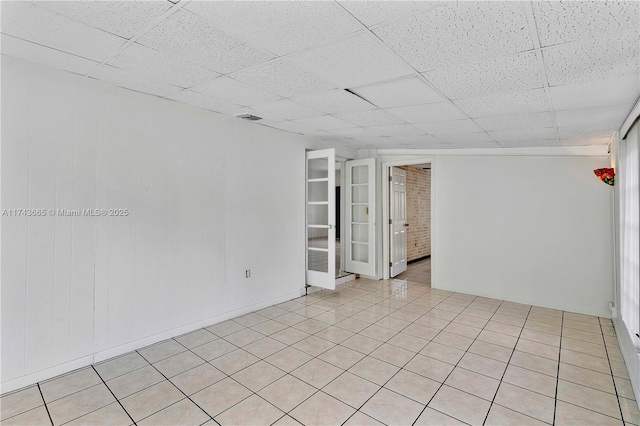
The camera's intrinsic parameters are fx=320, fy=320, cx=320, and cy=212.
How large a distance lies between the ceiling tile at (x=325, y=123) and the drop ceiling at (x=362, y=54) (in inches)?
11.7

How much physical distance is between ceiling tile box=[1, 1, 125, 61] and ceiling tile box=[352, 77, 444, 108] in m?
1.86

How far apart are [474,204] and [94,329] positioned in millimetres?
5203

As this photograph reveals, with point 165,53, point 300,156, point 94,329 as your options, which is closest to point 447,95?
point 165,53

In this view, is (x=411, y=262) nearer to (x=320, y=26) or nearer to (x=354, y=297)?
(x=354, y=297)

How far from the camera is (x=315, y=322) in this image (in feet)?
12.7

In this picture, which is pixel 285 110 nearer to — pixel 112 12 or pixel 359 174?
pixel 112 12

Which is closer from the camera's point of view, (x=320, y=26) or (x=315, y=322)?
(x=320, y=26)

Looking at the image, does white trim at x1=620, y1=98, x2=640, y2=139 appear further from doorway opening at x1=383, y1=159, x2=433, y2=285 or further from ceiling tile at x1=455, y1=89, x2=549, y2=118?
doorway opening at x1=383, y1=159, x2=433, y2=285

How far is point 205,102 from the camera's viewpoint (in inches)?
129

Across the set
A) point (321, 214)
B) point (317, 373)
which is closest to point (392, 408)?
point (317, 373)

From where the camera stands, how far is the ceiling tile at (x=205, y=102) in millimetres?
3062

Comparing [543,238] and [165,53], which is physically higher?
[165,53]

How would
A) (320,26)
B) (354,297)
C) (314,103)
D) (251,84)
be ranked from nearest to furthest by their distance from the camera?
(320,26) → (251,84) → (314,103) → (354,297)

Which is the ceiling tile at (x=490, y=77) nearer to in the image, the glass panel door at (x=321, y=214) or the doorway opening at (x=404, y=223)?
the glass panel door at (x=321, y=214)
